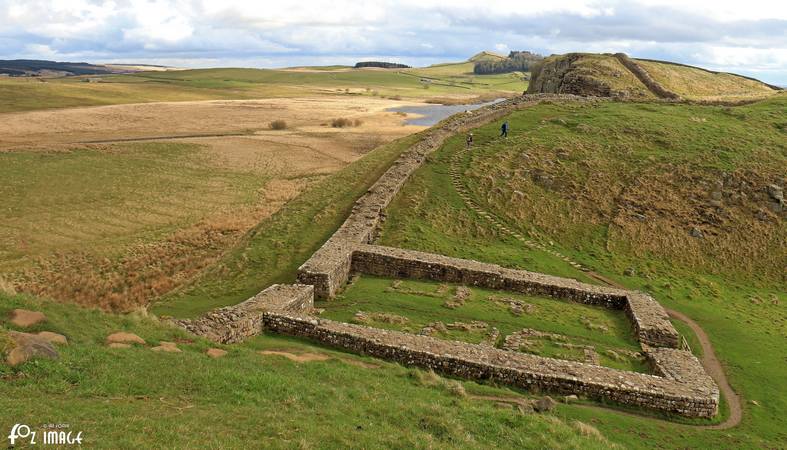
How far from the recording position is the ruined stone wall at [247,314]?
18.1 m

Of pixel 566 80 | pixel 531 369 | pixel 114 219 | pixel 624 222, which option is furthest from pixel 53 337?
pixel 566 80

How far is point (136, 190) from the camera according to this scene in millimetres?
51688

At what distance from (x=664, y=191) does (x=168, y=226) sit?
132 ft

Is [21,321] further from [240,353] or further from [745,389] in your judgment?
[745,389]

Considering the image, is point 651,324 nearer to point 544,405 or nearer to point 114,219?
point 544,405

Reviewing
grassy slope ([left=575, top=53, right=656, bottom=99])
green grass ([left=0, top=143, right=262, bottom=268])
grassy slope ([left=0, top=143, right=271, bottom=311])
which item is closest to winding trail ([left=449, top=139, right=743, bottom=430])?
grassy slope ([left=0, top=143, right=271, bottom=311])

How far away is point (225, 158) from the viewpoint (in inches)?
2734

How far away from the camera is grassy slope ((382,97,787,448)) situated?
1923 centimetres

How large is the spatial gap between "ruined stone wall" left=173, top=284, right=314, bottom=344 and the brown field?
21.3 feet

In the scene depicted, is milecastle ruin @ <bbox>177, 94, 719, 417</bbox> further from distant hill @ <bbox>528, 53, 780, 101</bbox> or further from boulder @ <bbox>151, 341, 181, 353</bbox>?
distant hill @ <bbox>528, 53, 780, 101</bbox>

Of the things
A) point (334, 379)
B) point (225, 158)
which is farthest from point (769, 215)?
point (225, 158)

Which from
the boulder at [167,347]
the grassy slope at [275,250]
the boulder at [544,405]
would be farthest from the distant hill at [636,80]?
the boulder at [167,347]

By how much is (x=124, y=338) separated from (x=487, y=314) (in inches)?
593

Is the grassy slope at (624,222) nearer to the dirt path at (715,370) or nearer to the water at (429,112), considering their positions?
the dirt path at (715,370)
